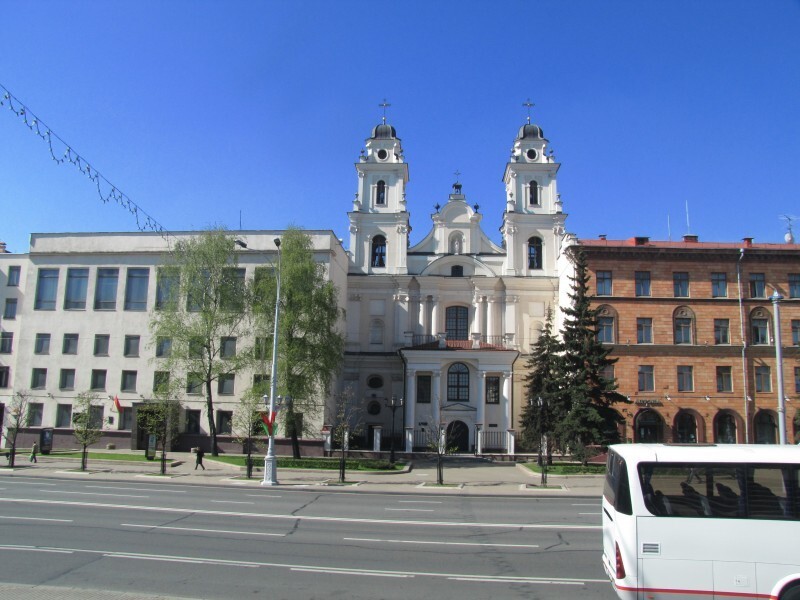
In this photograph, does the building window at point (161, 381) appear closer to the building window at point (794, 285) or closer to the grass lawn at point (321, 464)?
the grass lawn at point (321, 464)

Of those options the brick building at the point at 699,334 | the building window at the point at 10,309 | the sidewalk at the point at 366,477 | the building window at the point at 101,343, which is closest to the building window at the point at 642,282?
the brick building at the point at 699,334

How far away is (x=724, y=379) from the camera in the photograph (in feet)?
135

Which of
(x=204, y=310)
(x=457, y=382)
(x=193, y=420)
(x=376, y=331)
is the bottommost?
(x=193, y=420)

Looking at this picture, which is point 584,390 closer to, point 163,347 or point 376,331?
point 376,331

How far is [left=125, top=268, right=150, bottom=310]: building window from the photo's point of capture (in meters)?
43.6

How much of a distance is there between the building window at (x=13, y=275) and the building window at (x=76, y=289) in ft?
23.1

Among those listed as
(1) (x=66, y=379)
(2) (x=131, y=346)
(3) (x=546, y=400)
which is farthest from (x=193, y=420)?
(3) (x=546, y=400)

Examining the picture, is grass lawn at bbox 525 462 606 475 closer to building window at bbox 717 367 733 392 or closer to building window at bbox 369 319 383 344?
building window at bbox 717 367 733 392

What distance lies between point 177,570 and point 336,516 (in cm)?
711

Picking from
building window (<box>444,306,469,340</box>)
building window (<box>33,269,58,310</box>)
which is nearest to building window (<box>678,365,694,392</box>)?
building window (<box>444,306,469,340</box>)

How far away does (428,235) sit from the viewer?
52.2m

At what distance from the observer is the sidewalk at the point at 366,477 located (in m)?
26.1

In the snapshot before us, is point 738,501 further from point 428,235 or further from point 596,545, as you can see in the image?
point 428,235

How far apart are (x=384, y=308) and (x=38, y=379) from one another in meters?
25.8
